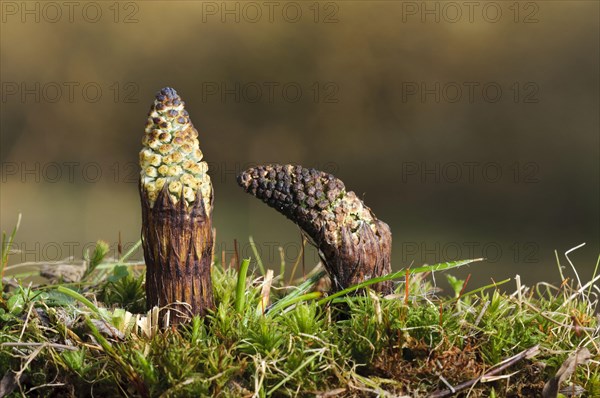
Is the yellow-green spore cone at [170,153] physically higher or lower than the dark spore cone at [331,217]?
higher

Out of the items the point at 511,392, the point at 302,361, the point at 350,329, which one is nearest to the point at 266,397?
the point at 302,361

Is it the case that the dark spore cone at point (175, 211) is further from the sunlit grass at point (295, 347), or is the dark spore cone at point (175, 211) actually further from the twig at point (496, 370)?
the twig at point (496, 370)

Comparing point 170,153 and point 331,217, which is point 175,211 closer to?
point 170,153

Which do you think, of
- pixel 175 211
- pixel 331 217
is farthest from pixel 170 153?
pixel 331 217

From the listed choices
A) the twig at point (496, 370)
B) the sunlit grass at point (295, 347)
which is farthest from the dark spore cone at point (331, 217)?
the twig at point (496, 370)

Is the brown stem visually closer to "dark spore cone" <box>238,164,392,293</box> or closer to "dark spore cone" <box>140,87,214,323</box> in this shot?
"dark spore cone" <box>140,87,214,323</box>

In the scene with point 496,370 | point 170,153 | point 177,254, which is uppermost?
point 170,153

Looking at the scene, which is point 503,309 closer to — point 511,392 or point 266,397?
point 511,392
